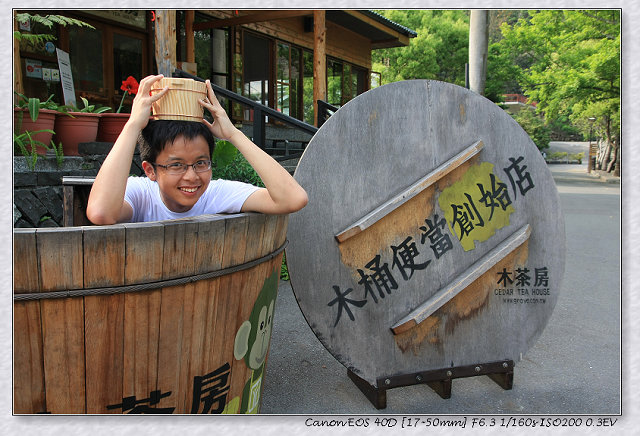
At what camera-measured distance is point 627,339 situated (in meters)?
2.04

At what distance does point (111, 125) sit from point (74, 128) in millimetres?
446

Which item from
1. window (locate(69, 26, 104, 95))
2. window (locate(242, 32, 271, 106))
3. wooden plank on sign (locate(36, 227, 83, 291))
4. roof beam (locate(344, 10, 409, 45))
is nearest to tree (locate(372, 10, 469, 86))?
roof beam (locate(344, 10, 409, 45))

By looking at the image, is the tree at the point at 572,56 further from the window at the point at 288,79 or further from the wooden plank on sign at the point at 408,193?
the wooden plank on sign at the point at 408,193

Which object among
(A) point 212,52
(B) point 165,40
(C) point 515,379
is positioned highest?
(A) point 212,52

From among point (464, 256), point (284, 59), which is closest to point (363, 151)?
point (464, 256)

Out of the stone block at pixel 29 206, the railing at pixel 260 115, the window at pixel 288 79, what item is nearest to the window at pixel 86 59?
the railing at pixel 260 115

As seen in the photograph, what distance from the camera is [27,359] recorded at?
140 centimetres

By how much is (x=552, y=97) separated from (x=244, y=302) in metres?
20.4

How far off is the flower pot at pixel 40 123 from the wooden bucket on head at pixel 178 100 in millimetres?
2864

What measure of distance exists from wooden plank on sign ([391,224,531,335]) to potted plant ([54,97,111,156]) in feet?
12.1

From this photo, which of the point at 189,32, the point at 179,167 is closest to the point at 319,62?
the point at 189,32

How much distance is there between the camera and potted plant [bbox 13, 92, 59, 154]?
152 inches

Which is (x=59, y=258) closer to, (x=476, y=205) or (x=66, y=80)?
(x=476, y=205)

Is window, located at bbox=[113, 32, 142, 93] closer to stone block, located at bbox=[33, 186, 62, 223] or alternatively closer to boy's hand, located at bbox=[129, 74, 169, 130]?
stone block, located at bbox=[33, 186, 62, 223]
